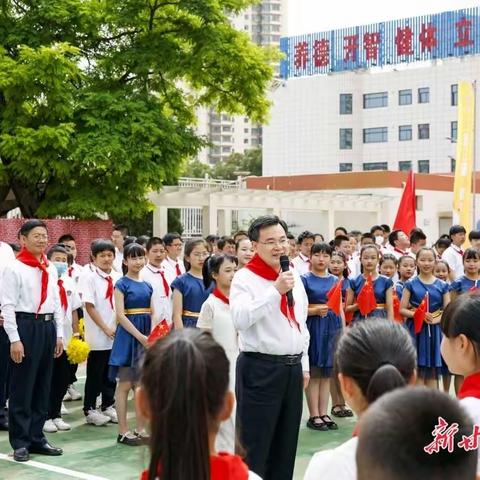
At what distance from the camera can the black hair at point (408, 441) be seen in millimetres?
1317

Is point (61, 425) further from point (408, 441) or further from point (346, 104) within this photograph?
point (346, 104)

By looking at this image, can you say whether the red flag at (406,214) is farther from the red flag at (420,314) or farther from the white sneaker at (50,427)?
the white sneaker at (50,427)

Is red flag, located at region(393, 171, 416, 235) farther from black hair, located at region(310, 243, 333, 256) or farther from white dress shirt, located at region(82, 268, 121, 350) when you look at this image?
white dress shirt, located at region(82, 268, 121, 350)

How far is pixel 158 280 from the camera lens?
6.48m

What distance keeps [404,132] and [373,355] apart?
42324 millimetres

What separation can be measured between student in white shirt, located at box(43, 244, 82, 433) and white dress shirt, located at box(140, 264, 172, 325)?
25.1 inches

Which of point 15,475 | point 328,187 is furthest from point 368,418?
point 328,187

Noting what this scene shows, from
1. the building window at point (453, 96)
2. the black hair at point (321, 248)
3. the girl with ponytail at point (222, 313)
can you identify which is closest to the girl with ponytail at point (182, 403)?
the girl with ponytail at point (222, 313)

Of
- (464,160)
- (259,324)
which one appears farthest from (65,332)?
(464,160)

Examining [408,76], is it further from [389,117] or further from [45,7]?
[45,7]

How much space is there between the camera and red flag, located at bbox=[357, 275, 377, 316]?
6719mm

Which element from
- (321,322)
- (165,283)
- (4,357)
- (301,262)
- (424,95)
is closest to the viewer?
(4,357)

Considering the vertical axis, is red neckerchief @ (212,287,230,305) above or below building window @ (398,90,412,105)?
below

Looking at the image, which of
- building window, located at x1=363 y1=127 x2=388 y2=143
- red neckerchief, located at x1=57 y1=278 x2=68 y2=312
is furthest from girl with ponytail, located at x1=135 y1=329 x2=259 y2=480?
building window, located at x1=363 y1=127 x2=388 y2=143
